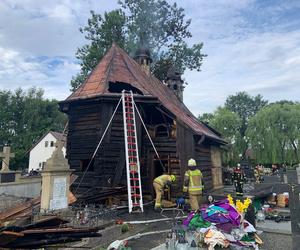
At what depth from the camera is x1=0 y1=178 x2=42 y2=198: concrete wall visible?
1539 centimetres

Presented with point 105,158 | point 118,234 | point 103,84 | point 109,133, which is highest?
point 103,84

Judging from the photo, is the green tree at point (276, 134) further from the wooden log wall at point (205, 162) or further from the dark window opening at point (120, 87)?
the dark window opening at point (120, 87)

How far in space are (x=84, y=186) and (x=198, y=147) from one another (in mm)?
6771

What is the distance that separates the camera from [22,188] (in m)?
16.7

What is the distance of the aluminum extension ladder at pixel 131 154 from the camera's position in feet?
35.7

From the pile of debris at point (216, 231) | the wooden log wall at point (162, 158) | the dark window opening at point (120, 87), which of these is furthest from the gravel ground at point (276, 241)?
the dark window opening at point (120, 87)

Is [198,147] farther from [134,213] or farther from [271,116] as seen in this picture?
[271,116]

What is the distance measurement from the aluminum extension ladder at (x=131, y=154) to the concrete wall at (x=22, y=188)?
819 centimetres

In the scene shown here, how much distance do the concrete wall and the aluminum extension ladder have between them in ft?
A: 26.9

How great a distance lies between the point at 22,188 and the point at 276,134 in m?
28.1

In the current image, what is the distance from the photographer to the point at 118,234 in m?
7.70

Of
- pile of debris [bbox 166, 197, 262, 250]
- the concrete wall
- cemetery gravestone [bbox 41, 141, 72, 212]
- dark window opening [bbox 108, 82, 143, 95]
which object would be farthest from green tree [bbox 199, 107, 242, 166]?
pile of debris [bbox 166, 197, 262, 250]

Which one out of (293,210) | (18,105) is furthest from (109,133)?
(18,105)

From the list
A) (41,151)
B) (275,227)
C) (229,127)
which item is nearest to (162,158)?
(275,227)
